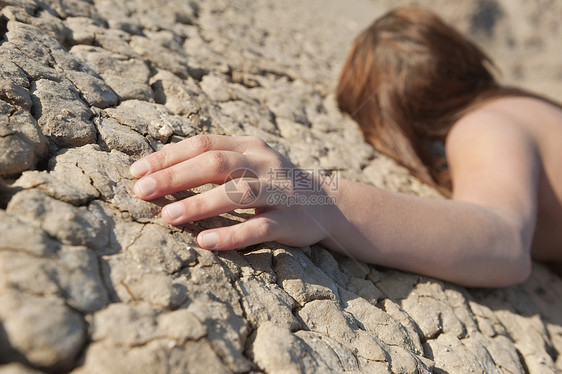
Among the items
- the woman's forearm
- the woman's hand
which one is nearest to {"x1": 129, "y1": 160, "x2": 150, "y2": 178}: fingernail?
the woman's hand

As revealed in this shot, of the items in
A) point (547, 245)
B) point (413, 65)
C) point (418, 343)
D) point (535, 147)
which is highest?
point (413, 65)

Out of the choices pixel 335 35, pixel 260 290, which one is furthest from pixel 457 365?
pixel 335 35

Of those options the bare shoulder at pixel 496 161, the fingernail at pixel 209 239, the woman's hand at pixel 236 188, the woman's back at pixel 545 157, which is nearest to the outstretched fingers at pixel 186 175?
the woman's hand at pixel 236 188

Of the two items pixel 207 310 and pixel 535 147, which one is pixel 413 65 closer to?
pixel 535 147

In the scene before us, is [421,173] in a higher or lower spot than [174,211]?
lower

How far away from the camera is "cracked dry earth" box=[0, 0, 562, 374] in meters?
0.70

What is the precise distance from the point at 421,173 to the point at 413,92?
1.19 feet

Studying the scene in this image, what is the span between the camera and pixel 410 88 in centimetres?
185

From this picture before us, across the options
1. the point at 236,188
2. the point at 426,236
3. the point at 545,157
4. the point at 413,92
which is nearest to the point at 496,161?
the point at 545,157

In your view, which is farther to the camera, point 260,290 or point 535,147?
point 535,147

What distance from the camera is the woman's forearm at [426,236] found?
1.14m

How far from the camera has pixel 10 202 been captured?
780 millimetres

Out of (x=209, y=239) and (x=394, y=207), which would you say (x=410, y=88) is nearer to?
(x=394, y=207)

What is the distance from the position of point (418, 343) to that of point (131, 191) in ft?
2.55
